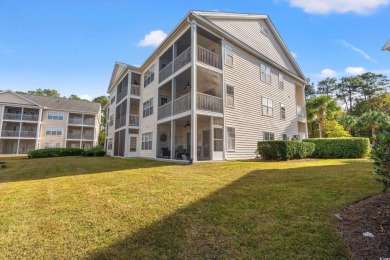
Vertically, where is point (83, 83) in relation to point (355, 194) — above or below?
above

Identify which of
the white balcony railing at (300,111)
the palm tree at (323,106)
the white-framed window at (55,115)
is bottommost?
the white balcony railing at (300,111)

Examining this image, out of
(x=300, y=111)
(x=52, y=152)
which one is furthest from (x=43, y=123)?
(x=300, y=111)

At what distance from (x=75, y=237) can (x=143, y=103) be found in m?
17.9

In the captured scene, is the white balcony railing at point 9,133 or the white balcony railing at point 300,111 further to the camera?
the white balcony railing at point 9,133

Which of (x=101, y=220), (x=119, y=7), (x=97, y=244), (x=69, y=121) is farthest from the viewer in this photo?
(x=69, y=121)

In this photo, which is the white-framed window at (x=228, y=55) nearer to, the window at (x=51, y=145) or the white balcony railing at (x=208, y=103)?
the white balcony railing at (x=208, y=103)

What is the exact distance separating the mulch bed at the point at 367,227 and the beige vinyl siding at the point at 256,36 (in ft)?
45.2

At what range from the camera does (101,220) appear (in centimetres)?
353

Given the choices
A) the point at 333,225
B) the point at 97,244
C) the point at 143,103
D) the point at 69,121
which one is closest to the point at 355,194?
the point at 333,225

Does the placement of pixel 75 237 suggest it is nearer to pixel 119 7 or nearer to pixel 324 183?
pixel 324 183

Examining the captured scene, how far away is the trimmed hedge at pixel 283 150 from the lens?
12.2 m

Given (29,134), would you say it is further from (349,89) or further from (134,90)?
(349,89)

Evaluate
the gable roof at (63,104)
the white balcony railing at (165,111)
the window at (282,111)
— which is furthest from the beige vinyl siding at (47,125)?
the window at (282,111)

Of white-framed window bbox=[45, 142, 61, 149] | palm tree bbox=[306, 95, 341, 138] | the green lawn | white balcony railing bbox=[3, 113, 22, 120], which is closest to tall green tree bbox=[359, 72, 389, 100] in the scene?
palm tree bbox=[306, 95, 341, 138]
